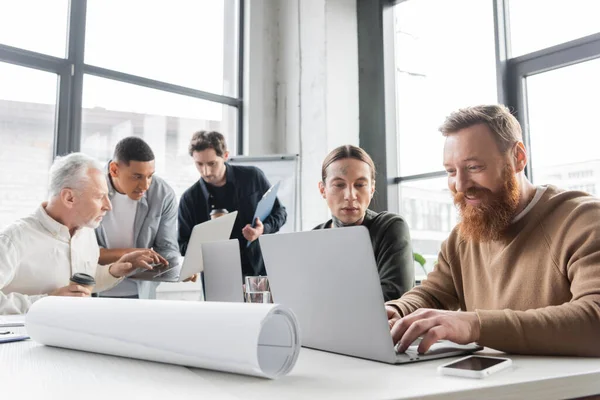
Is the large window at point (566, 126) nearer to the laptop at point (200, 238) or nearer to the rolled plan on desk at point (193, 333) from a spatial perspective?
the laptop at point (200, 238)

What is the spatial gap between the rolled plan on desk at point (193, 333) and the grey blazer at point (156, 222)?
202 cm

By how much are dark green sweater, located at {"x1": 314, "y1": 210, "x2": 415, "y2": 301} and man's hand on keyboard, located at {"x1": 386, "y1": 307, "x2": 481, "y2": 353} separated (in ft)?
2.61

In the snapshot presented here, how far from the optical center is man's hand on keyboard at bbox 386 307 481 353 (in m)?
0.95

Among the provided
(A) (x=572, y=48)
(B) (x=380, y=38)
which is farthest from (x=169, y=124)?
(A) (x=572, y=48)

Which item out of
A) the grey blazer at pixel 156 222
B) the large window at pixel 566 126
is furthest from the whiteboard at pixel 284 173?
the large window at pixel 566 126

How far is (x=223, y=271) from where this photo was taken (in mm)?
1675

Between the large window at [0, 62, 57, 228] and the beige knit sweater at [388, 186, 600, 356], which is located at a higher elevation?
the large window at [0, 62, 57, 228]

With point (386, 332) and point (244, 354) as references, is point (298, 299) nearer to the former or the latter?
point (386, 332)

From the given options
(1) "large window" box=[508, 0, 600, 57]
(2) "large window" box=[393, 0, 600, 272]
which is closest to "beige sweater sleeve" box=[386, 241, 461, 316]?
(2) "large window" box=[393, 0, 600, 272]

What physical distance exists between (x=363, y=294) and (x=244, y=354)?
25 cm

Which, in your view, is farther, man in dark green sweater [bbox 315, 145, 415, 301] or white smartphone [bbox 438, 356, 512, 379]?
man in dark green sweater [bbox 315, 145, 415, 301]

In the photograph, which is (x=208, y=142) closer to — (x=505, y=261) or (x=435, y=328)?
(x=505, y=261)

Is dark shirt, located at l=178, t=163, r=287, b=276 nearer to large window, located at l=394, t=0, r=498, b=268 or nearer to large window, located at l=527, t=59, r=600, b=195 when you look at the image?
large window, located at l=394, t=0, r=498, b=268

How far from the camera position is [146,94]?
166 inches
